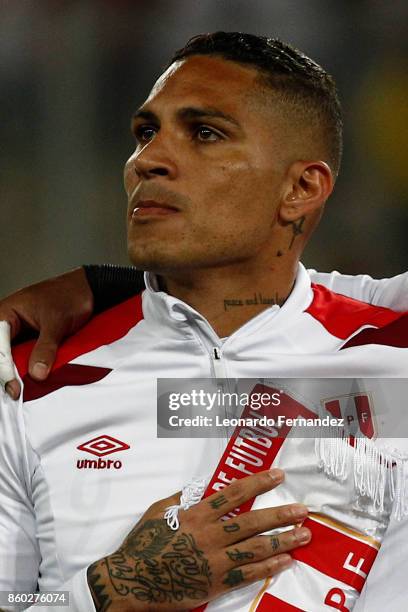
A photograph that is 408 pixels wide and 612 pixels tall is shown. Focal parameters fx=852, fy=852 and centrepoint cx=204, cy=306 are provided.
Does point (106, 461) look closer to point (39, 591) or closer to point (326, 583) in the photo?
point (39, 591)

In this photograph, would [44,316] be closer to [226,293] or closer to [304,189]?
[226,293]

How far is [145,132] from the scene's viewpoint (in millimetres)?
1146

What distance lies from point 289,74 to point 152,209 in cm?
28

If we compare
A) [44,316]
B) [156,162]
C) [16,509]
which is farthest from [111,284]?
[16,509]

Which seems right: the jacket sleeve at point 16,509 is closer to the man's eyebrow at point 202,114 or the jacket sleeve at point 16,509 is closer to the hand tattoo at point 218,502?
the hand tattoo at point 218,502

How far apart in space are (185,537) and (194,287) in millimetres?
327

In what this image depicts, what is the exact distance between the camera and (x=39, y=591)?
1054 millimetres

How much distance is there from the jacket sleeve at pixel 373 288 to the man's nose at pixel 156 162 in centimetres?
36

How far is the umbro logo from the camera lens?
105 cm

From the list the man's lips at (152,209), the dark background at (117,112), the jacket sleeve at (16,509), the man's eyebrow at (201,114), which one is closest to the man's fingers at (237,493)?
the jacket sleeve at (16,509)

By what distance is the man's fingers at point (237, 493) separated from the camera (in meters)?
0.97

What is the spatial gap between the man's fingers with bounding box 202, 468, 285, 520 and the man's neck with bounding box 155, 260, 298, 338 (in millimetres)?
212

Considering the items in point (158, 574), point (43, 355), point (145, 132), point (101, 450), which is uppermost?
point (145, 132)

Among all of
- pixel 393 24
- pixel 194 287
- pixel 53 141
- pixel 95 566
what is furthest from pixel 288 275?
pixel 53 141
